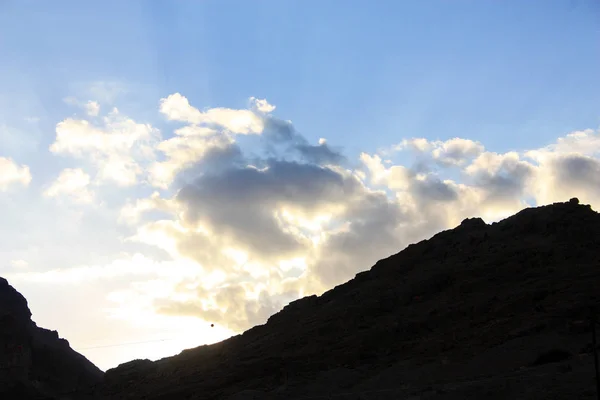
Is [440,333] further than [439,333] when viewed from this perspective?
No

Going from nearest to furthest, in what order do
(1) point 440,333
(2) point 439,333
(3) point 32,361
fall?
(1) point 440,333, (2) point 439,333, (3) point 32,361

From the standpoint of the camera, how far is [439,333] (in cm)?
5806

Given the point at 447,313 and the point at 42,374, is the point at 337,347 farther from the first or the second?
the point at 42,374

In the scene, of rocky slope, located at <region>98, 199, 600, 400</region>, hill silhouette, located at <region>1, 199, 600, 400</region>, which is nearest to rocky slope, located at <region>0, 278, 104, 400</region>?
hill silhouette, located at <region>1, 199, 600, 400</region>

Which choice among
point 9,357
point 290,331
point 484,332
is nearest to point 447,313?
point 484,332

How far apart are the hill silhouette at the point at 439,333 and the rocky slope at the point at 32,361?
1379 cm

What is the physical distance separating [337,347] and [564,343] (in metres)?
26.3

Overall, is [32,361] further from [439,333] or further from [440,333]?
[440,333]

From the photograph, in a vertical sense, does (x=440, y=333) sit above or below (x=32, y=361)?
below

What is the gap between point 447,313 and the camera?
6225 centimetres

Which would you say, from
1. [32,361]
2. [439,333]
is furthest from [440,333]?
[32,361]

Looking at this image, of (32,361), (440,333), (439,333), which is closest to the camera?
(440,333)

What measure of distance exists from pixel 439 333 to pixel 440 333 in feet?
0.48

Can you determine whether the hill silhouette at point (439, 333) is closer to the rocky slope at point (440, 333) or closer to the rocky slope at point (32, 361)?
the rocky slope at point (440, 333)
